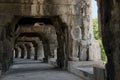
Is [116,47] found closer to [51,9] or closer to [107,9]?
[107,9]

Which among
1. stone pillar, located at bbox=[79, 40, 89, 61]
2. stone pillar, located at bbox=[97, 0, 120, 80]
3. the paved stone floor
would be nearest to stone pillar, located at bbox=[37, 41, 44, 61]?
the paved stone floor

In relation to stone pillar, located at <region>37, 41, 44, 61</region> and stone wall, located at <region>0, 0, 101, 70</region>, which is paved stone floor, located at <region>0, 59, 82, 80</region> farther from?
stone pillar, located at <region>37, 41, 44, 61</region>

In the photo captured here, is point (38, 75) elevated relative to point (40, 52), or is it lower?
lower

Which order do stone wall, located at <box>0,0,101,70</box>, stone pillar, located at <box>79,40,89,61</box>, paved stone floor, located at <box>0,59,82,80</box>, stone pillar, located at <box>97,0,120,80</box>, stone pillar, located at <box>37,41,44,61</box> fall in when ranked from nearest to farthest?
stone pillar, located at <box>97,0,120,80</box>
paved stone floor, located at <box>0,59,82,80</box>
stone wall, located at <box>0,0,101,70</box>
stone pillar, located at <box>79,40,89,61</box>
stone pillar, located at <box>37,41,44,61</box>

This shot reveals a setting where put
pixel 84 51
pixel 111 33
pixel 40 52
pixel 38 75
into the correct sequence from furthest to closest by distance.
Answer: pixel 40 52
pixel 84 51
pixel 38 75
pixel 111 33

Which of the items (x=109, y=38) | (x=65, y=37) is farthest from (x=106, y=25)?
(x=65, y=37)

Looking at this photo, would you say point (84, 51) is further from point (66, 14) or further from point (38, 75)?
point (38, 75)

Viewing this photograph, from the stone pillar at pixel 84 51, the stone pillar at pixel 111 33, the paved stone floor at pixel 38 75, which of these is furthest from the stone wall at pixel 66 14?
the stone pillar at pixel 111 33

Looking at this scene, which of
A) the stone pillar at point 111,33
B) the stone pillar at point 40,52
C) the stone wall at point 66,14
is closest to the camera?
the stone pillar at point 111,33

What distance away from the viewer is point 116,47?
21.4ft

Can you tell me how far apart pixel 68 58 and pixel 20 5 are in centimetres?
395

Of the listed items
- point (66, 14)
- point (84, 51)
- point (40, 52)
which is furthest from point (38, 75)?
point (40, 52)

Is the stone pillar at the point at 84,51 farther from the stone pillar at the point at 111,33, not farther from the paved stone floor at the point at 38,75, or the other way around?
the stone pillar at the point at 111,33

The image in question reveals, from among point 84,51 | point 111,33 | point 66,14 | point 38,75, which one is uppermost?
point 66,14
